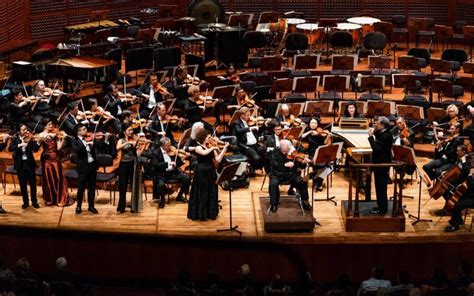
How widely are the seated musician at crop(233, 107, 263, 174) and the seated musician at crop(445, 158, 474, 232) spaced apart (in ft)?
9.08

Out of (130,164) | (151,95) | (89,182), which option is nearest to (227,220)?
(130,164)

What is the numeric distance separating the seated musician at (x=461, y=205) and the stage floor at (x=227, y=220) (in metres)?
0.10

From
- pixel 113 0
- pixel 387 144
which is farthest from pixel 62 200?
pixel 113 0

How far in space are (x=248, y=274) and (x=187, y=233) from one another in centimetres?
128

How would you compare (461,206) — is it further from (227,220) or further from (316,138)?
(227,220)

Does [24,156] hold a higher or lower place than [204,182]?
higher

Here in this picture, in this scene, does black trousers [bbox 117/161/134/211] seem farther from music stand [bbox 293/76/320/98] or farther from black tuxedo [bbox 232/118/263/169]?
music stand [bbox 293/76/320/98]

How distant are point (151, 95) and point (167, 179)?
2465 millimetres

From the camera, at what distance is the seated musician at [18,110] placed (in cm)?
1112

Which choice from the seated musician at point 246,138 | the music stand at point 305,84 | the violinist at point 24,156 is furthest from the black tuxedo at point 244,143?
the violinist at point 24,156

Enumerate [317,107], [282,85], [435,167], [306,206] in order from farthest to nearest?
[282,85]
[317,107]
[435,167]
[306,206]

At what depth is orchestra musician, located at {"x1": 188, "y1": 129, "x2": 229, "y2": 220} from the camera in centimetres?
907

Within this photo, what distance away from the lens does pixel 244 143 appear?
1062 centimetres

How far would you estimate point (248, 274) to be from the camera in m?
8.00
